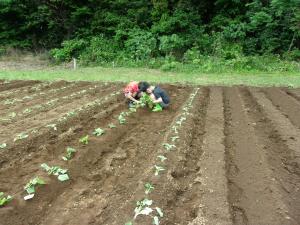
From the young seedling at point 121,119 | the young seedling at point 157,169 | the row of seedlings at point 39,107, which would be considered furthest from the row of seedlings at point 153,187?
the row of seedlings at point 39,107

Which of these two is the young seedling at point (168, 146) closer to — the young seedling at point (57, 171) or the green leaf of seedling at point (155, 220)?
the young seedling at point (57, 171)

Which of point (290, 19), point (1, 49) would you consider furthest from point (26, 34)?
point (290, 19)

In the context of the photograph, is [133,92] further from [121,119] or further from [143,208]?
[143,208]

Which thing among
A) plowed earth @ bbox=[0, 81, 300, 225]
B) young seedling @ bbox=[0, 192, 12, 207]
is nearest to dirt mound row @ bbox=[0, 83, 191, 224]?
plowed earth @ bbox=[0, 81, 300, 225]

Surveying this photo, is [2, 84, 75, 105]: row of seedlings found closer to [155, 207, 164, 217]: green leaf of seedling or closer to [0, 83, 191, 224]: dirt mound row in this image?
[0, 83, 191, 224]: dirt mound row

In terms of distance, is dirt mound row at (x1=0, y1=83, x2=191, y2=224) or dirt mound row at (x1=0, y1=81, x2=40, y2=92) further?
dirt mound row at (x1=0, y1=81, x2=40, y2=92)

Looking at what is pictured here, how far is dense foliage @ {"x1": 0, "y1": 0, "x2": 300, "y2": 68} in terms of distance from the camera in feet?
80.9

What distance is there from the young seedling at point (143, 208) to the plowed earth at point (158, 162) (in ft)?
0.24

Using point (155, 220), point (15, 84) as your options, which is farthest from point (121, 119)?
point (15, 84)

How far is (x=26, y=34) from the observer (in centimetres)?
2995

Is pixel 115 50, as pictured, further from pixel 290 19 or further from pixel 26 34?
pixel 290 19

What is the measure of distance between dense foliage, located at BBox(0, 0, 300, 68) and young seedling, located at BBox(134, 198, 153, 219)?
55.6 feet

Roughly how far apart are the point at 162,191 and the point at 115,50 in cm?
2103

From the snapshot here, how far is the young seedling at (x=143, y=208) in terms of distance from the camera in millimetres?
5246
